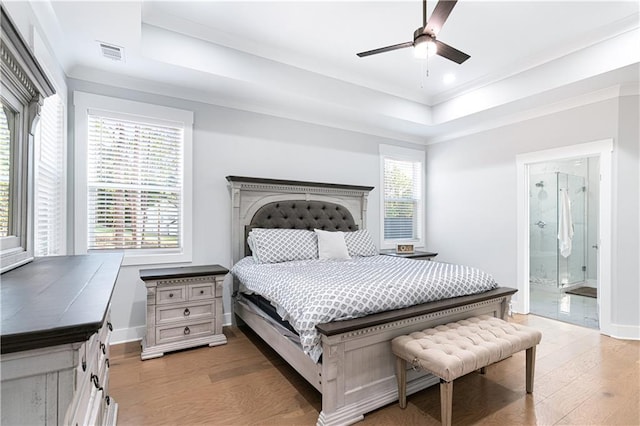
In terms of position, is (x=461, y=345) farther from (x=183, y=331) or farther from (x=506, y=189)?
(x=506, y=189)

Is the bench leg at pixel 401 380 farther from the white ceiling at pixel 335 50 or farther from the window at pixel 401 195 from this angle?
the window at pixel 401 195

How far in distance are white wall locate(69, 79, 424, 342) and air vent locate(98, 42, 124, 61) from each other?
500 millimetres

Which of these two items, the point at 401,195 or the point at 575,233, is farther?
the point at 575,233

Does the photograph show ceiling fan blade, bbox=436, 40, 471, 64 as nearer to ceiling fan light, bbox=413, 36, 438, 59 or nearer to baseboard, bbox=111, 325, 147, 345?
ceiling fan light, bbox=413, 36, 438, 59

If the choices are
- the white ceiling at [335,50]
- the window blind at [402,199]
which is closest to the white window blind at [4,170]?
the white ceiling at [335,50]

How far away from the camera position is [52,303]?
924 millimetres

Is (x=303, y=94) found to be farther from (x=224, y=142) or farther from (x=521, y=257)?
(x=521, y=257)

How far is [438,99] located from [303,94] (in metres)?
2.17

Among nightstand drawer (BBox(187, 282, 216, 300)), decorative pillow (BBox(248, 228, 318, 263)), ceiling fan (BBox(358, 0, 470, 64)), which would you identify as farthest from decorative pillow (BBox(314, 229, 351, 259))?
ceiling fan (BBox(358, 0, 470, 64))

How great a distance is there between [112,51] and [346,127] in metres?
2.93

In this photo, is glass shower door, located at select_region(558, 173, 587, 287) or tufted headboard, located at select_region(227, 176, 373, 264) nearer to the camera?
tufted headboard, located at select_region(227, 176, 373, 264)

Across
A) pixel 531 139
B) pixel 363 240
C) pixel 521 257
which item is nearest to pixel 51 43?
pixel 363 240

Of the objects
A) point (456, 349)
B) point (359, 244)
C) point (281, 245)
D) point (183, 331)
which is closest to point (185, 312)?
point (183, 331)

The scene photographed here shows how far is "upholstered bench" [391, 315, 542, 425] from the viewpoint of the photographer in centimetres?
177
